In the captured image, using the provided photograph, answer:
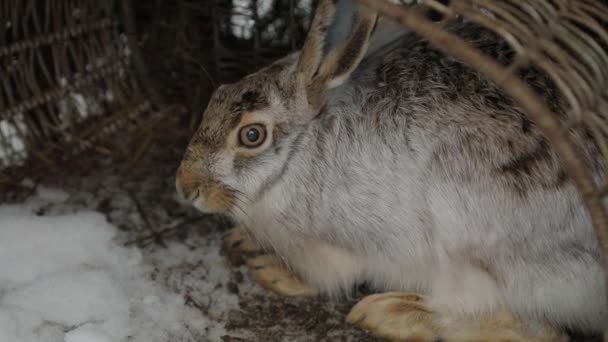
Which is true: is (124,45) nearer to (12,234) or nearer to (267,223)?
(12,234)

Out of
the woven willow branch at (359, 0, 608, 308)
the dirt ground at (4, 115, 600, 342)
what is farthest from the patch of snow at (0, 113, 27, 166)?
the woven willow branch at (359, 0, 608, 308)

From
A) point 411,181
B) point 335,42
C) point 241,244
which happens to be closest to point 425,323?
point 411,181

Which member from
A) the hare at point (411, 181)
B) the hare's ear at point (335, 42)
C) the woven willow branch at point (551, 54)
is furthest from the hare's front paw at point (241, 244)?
the woven willow branch at point (551, 54)

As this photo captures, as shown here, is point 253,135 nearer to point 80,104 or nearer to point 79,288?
point 79,288

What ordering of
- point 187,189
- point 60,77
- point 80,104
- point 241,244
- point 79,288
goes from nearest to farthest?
point 187,189
point 79,288
point 241,244
point 60,77
point 80,104

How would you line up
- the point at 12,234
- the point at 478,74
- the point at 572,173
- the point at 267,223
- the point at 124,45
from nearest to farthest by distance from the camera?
the point at 572,173 < the point at 478,74 < the point at 267,223 < the point at 12,234 < the point at 124,45

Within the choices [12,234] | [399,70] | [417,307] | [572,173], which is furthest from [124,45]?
[572,173]

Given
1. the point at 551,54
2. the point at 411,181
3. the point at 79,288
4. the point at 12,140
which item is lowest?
the point at 79,288
